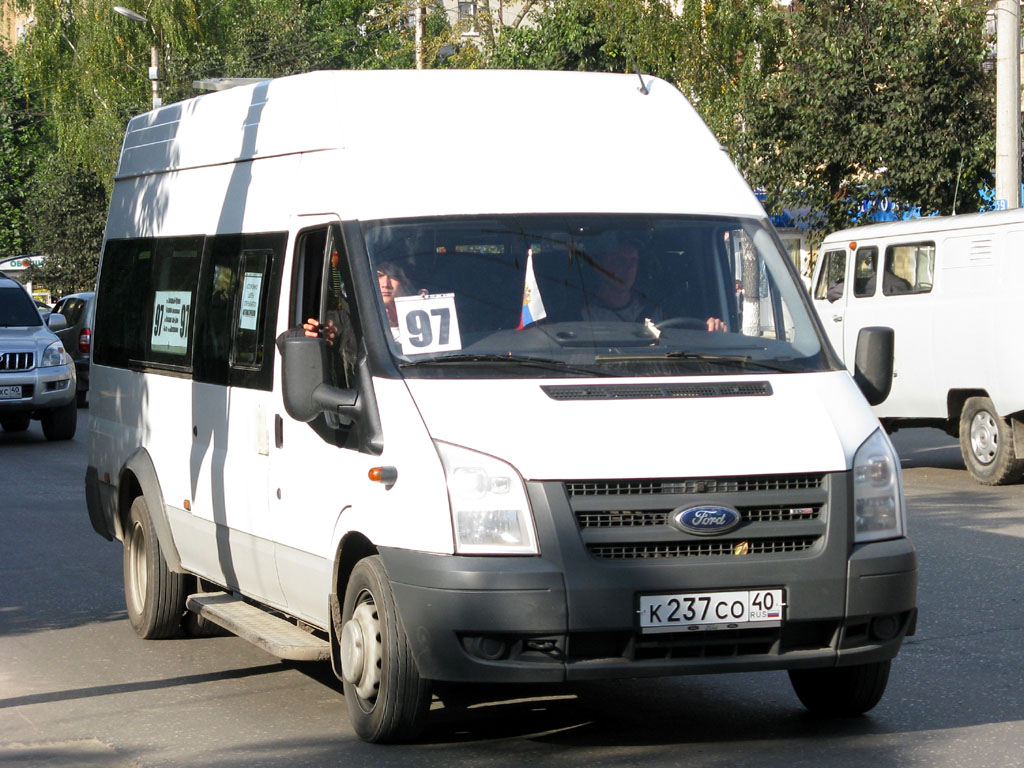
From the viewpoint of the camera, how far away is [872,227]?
655 inches

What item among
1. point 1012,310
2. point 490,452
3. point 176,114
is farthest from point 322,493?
point 1012,310

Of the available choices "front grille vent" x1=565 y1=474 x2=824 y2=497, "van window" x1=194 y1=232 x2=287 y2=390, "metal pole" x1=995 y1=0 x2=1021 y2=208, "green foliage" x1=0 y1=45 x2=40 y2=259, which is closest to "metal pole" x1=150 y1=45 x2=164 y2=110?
"green foliage" x1=0 y1=45 x2=40 y2=259

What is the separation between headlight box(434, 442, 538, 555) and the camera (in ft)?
18.2

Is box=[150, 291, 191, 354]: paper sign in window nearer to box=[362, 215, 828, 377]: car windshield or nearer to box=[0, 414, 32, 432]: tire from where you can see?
box=[362, 215, 828, 377]: car windshield

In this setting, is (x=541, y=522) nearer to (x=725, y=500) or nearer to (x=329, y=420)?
(x=725, y=500)

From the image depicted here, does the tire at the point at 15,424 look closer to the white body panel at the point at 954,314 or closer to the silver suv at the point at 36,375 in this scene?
the silver suv at the point at 36,375

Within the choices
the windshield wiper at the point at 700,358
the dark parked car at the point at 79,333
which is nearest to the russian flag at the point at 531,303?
the windshield wiper at the point at 700,358

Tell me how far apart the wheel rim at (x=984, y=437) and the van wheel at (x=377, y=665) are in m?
9.73

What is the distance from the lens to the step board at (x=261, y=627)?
655cm

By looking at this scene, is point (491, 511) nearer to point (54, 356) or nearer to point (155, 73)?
point (54, 356)

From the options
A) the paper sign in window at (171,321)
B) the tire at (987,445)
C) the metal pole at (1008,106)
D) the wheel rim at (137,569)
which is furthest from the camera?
the metal pole at (1008,106)

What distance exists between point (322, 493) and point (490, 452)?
103 centimetres

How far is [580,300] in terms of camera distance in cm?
634

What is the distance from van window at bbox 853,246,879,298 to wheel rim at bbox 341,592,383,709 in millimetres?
11276
